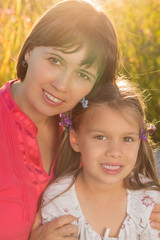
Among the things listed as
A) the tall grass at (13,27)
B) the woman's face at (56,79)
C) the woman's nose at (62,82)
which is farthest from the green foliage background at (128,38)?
the woman's nose at (62,82)

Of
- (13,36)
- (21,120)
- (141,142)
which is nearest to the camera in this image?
(21,120)

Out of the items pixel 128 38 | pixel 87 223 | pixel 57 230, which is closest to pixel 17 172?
pixel 57 230

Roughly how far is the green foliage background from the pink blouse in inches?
42.0

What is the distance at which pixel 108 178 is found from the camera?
236 cm

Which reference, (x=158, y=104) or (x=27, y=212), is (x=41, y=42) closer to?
(x=27, y=212)

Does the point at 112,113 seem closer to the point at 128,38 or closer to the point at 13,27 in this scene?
the point at 13,27

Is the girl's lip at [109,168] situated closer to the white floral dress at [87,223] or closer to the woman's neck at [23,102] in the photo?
the white floral dress at [87,223]

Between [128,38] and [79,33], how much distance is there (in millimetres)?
1965

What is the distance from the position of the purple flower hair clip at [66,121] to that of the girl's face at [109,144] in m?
0.20

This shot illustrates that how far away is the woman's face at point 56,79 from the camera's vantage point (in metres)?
2.23

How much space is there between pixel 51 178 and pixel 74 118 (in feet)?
1.27

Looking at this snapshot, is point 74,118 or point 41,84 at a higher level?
point 41,84

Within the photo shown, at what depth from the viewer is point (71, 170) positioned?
8.84 ft

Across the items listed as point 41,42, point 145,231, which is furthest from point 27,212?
point 41,42
